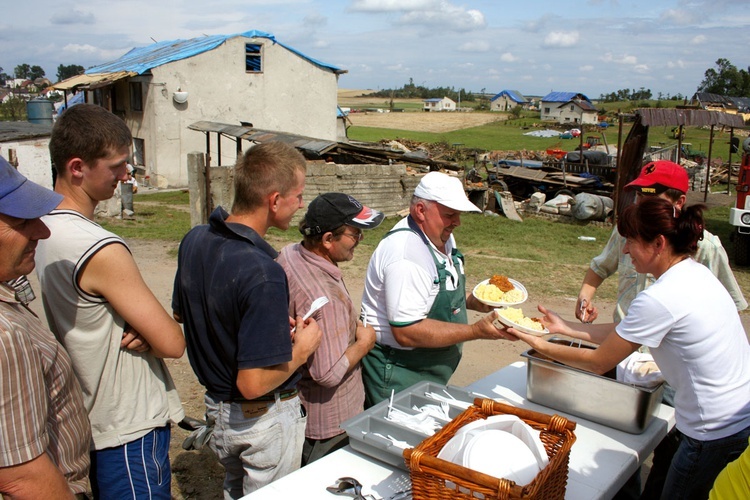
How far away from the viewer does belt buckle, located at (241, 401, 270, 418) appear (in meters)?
2.54

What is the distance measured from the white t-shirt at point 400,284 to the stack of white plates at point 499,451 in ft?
3.07

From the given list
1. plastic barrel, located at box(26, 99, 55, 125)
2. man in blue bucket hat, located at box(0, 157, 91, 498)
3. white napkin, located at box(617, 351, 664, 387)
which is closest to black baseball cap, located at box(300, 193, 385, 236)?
man in blue bucket hat, located at box(0, 157, 91, 498)

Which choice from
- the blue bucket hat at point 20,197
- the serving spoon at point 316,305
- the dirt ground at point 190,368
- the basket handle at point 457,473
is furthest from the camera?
the dirt ground at point 190,368

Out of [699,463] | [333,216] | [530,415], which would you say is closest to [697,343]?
[699,463]

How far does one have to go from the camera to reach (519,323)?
313cm

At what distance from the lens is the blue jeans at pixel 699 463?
99.0 inches

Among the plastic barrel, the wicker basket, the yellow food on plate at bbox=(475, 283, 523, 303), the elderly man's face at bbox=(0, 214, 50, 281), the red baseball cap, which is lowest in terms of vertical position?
the wicker basket

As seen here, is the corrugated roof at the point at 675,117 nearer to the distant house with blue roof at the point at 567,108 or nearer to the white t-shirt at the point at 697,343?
the white t-shirt at the point at 697,343

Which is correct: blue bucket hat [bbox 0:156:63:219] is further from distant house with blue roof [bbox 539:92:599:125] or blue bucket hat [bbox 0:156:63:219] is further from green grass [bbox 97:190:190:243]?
distant house with blue roof [bbox 539:92:599:125]

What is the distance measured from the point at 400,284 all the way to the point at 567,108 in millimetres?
76920

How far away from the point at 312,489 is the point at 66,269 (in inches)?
49.4

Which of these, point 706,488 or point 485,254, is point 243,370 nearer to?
point 706,488

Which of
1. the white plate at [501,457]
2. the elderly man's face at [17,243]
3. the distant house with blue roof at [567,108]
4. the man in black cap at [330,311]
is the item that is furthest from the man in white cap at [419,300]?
the distant house with blue roof at [567,108]

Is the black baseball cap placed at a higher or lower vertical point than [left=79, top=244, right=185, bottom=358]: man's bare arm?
higher
